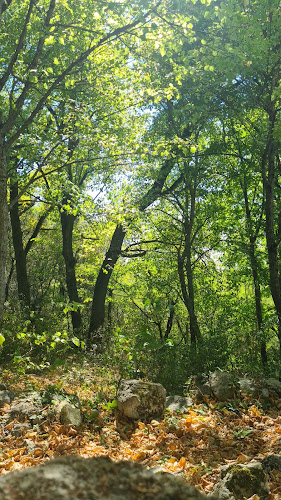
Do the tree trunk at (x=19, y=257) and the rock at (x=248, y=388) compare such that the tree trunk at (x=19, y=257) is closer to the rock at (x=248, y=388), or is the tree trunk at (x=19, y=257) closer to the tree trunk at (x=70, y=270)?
the tree trunk at (x=70, y=270)

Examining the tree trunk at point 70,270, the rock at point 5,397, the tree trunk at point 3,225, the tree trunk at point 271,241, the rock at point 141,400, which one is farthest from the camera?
the tree trunk at point 70,270

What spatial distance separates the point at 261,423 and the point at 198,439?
1171 mm

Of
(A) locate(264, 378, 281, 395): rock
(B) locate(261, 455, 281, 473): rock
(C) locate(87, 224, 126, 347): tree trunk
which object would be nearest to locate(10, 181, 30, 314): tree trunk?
(C) locate(87, 224, 126, 347): tree trunk

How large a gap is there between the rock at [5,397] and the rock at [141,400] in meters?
1.91

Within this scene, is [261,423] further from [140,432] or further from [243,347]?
[243,347]

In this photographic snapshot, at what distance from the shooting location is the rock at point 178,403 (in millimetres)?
6707

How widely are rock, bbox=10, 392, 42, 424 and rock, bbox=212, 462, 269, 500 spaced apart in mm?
3202

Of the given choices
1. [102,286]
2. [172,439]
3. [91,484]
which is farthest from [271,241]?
[102,286]

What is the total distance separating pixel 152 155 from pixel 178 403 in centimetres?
480

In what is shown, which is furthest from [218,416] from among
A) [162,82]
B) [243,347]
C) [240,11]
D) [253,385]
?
[162,82]

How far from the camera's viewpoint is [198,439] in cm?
553

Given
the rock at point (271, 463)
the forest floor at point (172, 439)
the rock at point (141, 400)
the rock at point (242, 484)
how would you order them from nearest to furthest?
the rock at point (242, 484) → the rock at point (271, 463) → the forest floor at point (172, 439) → the rock at point (141, 400)

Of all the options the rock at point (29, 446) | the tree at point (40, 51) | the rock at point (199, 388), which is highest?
the tree at point (40, 51)

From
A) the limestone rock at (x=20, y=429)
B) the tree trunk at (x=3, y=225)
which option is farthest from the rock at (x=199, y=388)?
the tree trunk at (x=3, y=225)
